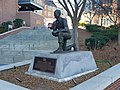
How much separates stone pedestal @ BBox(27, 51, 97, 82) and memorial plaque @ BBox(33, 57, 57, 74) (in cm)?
9

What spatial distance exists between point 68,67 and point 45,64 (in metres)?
0.73

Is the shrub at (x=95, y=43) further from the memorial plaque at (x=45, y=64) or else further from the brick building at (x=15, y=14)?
the brick building at (x=15, y=14)

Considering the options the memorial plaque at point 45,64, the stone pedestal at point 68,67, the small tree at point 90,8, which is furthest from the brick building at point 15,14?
the stone pedestal at point 68,67

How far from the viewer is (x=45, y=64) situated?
7.22 meters

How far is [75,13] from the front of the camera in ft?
45.5

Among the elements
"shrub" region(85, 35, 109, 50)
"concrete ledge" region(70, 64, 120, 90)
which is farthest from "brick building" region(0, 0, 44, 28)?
"concrete ledge" region(70, 64, 120, 90)

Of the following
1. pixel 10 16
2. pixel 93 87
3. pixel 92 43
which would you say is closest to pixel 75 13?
pixel 92 43

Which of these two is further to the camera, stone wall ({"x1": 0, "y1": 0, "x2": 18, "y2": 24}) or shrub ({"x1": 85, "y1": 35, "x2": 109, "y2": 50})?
stone wall ({"x1": 0, "y1": 0, "x2": 18, "y2": 24})

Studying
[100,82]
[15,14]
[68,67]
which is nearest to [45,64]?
[68,67]

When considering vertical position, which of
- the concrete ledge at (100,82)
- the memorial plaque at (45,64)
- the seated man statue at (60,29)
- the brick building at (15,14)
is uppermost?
the brick building at (15,14)

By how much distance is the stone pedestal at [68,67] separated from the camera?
22.3 ft

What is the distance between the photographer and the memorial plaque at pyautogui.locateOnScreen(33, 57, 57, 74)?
7.02 meters

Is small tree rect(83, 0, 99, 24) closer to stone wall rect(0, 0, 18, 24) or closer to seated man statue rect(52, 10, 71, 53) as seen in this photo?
stone wall rect(0, 0, 18, 24)

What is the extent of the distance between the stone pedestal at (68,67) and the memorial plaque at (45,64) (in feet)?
0.30
